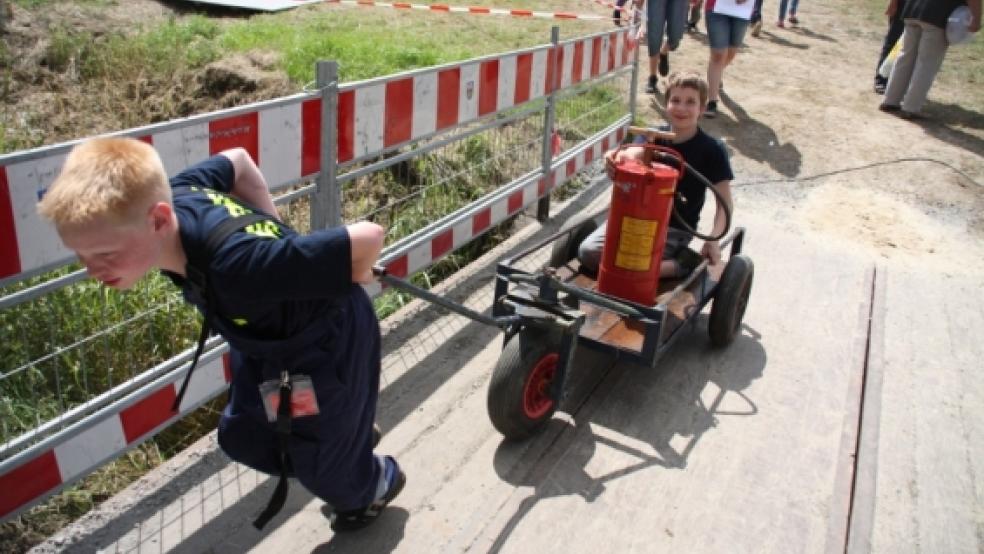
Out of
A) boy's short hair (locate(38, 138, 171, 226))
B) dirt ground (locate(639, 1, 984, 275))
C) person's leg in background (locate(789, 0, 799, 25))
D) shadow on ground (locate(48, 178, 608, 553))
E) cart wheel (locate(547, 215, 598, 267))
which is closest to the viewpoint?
boy's short hair (locate(38, 138, 171, 226))

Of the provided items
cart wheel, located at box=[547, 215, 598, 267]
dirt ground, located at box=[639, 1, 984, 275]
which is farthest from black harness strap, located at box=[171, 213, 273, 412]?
dirt ground, located at box=[639, 1, 984, 275]

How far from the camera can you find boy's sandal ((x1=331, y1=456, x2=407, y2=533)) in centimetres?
272

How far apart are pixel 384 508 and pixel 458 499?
284 mm

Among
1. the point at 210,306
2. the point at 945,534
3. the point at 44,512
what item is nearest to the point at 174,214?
the point at 210,306

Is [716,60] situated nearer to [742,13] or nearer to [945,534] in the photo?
[742,13]

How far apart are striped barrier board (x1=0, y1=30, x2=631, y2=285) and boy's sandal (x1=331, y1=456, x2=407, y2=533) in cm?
121

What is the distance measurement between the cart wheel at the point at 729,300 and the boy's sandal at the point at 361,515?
190cm

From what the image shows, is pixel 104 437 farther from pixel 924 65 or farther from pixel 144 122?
pixel 924 65

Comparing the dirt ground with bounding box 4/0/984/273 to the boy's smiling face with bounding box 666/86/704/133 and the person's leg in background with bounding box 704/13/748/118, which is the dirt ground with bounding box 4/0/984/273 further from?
the boy's smiling face with bounding box 666/86/704/133

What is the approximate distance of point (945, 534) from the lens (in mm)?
2975

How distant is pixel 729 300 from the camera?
3896 millimetres

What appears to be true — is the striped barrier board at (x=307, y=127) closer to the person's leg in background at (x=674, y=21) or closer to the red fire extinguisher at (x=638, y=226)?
the red fire extinguisher at (x=638, y=226)

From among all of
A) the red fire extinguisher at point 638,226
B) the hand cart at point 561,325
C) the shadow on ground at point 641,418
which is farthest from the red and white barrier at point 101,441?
the red fire extinguisher at point 638,226

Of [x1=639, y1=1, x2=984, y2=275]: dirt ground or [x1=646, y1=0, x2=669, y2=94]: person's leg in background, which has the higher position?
[x1=646, y1=0, x2=669, y2=94]: person's leg in background
